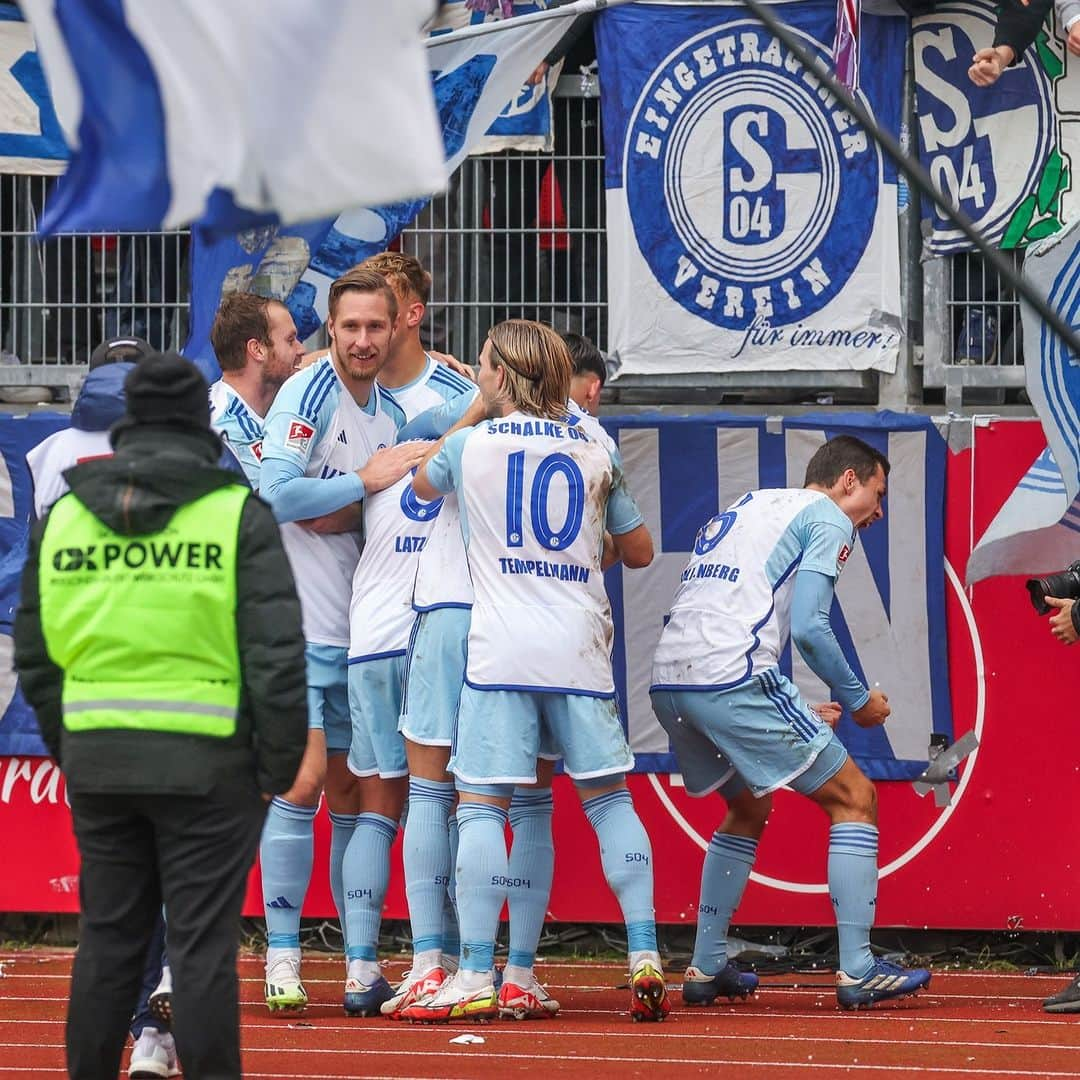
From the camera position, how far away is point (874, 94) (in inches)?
349

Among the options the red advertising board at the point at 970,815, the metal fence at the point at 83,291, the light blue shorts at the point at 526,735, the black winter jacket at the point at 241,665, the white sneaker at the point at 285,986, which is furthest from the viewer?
the metal fence at the point at 83,291

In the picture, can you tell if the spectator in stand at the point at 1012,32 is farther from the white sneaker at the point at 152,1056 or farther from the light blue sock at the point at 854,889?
the white sneaker at the point at 152,1056

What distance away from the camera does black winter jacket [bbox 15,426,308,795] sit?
191 inches

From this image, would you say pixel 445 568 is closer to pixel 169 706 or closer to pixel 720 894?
pixel 720 894

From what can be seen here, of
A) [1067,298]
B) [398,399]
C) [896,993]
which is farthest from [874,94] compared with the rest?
[896,993]

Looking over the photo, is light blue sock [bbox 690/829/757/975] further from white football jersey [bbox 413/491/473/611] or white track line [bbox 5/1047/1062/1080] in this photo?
white football jersey [bbox 413/491/473/611]

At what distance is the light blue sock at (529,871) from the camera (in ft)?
23.5

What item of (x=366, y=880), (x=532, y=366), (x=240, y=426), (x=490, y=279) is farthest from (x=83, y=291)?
(x=366, y=880)

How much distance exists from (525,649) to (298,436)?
1.15 m

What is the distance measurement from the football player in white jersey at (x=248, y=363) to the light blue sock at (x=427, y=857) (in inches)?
53.2

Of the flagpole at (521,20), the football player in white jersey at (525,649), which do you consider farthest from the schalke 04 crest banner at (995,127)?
the football player in white jersey at (525,649)

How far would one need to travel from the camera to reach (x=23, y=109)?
30.1ft

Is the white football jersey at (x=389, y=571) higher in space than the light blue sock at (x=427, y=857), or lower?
higher

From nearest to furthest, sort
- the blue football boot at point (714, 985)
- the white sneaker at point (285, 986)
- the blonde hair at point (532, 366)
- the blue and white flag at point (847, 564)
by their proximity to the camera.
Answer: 1. the blonde hair at point (532, 366)
2. the white sneaker at point (285, 986)
3. the blue football boot at point (714, 985)
4. the blue and white flag at point (847, 564)
